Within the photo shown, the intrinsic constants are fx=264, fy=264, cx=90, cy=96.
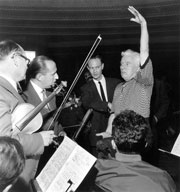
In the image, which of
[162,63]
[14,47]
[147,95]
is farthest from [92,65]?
[162,63]

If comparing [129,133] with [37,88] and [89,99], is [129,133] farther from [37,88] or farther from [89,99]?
[89,99]

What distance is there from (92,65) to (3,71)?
1384mm

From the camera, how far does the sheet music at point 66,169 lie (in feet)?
2.68

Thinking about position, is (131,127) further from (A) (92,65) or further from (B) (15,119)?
(A) (92,65)

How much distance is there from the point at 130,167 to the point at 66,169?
0.76 feet

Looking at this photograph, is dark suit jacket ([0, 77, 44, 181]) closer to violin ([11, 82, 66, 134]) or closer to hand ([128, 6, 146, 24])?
violin ([11, 82, 66, 134])

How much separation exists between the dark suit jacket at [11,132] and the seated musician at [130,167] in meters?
0.29

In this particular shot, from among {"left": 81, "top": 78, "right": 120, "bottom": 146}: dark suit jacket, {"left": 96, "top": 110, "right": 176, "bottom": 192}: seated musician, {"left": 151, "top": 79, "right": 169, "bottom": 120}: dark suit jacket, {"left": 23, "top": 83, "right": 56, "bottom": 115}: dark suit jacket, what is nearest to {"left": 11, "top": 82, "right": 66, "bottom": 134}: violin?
{"left": 96, "top": 110, "right": 176, "bottom": 192}: seated musician

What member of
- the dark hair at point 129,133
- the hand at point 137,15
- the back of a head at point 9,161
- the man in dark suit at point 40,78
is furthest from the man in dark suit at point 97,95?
the back of a head at point 9,161

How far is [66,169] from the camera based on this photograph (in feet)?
2.94

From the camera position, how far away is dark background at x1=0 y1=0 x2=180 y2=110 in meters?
3.81

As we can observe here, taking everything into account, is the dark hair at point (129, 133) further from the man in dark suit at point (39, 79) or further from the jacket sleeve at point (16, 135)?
the man in dark suit at point (39, 79)

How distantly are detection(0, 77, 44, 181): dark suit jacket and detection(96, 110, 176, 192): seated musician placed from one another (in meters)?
0.29

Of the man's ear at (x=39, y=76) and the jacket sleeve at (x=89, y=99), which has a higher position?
the man's ear at (x=39, y=76)
